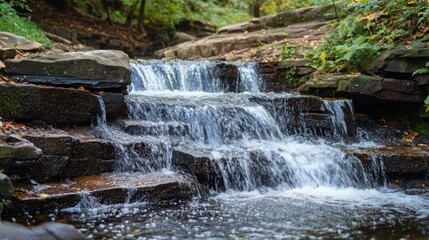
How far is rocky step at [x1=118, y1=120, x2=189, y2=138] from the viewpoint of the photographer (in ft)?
25.0

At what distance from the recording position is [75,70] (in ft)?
24.7

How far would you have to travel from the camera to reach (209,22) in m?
23.6

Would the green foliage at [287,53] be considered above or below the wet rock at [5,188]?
above

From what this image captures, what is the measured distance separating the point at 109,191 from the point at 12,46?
12.8 ft

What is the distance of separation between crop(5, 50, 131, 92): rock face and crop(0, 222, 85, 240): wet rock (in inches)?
151

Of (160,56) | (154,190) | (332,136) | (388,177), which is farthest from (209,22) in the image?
(154,190)

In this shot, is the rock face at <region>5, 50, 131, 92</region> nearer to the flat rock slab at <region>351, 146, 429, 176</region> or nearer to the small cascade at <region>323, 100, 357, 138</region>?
the small cascade at <region>323, 100, 357, 138</region>

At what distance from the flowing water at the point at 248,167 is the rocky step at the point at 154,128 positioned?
0.06 ft

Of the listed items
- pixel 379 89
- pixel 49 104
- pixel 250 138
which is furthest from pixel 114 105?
pixel 379 89

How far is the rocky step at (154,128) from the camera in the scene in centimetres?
762

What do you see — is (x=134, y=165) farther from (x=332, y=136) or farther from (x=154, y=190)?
(x=332, y=136)

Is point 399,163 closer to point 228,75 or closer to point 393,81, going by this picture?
point 393,81

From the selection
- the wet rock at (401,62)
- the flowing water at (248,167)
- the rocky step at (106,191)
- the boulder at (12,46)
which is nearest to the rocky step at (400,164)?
the flowing water at (248,167)

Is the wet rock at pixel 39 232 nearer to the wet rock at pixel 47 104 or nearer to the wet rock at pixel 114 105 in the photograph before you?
the wet rock at pixel 47 104
